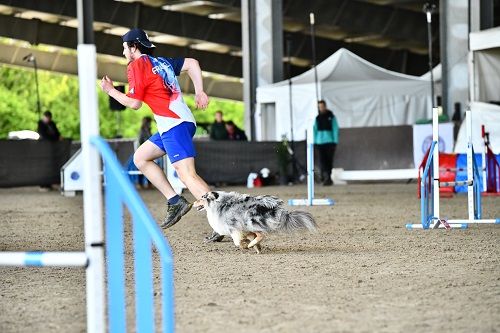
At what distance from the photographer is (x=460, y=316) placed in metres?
4.63

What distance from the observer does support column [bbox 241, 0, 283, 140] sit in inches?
1071

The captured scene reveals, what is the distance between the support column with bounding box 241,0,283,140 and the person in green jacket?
5.49 metres

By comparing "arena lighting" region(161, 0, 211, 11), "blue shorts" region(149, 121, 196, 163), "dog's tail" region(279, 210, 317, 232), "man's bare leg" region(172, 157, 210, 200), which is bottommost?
"dog's tail" region(279, 210, 317, 232)

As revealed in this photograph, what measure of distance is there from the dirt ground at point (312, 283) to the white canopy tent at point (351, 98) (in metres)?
14.2

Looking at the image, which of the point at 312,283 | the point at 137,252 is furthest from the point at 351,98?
the point at 137,252

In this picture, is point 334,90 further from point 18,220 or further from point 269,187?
point 18,220

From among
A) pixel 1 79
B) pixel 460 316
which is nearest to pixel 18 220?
pixel 460 316

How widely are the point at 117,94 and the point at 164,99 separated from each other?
1.68 feet

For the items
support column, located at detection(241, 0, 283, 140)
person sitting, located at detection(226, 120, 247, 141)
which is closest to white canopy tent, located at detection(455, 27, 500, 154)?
person sitting, located at detection(226, 120, 247, 141)

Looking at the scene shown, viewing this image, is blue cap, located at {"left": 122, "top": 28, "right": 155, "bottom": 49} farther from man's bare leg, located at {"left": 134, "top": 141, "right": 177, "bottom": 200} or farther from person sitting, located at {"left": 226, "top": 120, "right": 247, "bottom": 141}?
person sitting, located at {"left": 226, "top": 120, "right": 247, "bottom": 141}

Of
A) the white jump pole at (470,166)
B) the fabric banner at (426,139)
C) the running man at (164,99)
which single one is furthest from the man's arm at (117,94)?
the fabric banner at (426,139)

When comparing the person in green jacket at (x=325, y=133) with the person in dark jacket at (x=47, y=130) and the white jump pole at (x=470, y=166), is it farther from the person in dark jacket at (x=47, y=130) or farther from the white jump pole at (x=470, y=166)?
the white jump pole at (x=470, y=166)

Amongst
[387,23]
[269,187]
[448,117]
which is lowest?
[269,187]

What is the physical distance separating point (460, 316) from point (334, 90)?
19927mm
